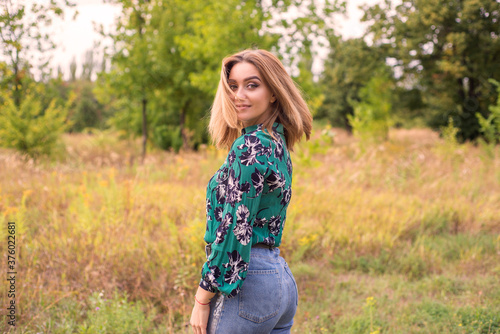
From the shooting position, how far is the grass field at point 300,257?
3.14 m

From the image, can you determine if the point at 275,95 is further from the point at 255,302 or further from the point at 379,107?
the point at 379,107

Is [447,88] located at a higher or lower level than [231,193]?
higher

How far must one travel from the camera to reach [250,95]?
5.41 feet

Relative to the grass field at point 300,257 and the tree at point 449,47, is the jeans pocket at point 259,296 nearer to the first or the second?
the grass field at point 300,257

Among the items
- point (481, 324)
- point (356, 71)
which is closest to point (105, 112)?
point (356, 71)

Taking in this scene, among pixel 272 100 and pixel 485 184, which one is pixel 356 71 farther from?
pixel 272 100

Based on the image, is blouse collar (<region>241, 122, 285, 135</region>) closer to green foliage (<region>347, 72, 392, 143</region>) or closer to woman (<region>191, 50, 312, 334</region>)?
woman (<region>191, 50, 312, 334</region>)

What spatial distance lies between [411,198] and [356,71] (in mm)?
11596

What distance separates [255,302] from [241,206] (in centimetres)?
40

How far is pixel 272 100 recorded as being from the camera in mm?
1729

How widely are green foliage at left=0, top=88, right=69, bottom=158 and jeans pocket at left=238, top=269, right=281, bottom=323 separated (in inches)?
372

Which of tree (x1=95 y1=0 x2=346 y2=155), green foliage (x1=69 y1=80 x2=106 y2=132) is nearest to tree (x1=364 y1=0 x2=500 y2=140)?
tree (x1=95 y1=0 x2=346 y2=155)

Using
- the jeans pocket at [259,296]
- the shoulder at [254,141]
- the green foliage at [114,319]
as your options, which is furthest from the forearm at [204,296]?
the green foliage at [114,319]

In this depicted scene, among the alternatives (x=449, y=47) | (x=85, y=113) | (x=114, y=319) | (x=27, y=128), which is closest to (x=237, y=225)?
(x=114, y=319)
